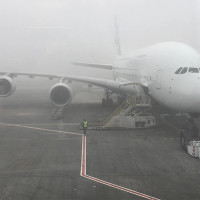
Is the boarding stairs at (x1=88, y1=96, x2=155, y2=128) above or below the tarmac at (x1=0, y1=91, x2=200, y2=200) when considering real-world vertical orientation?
above

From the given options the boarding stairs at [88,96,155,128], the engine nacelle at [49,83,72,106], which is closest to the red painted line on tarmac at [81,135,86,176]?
the boarding stairs at [88,96,155,128]

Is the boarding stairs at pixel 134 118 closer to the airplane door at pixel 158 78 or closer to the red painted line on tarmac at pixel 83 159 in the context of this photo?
the airplane door at pixel 158 78

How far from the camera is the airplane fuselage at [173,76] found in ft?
36.1

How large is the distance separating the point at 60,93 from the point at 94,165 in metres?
10.4

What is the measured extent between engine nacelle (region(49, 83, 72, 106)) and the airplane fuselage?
538cm

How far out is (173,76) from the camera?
476 inches

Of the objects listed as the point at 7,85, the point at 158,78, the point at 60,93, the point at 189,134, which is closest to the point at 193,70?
the point at 158,78

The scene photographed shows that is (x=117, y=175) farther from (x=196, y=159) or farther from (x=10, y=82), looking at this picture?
(x=10, y=82)

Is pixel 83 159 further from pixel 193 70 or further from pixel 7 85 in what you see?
pixel 7 85

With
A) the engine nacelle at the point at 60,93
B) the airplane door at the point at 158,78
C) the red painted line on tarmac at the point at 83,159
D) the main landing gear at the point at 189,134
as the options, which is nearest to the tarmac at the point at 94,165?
the red painted line on tarmac at the point at 83,159

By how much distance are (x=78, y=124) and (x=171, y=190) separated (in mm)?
9695

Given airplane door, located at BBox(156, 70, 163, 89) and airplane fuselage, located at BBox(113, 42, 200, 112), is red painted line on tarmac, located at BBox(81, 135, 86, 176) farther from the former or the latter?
airplane door, located at BBox(156, 70, 163, 89)

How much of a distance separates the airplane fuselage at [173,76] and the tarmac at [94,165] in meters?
2.03

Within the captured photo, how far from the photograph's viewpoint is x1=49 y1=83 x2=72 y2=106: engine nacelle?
728 inches
